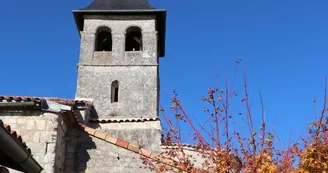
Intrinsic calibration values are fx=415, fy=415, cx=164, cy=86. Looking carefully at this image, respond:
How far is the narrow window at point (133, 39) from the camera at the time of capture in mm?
16344

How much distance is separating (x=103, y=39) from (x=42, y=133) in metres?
9.75

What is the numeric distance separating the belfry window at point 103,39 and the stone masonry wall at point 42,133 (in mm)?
8828

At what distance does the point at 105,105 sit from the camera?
14.3 meters

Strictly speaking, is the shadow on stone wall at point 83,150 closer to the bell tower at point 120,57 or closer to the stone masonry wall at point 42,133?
the stone masonry wall at point 42,133

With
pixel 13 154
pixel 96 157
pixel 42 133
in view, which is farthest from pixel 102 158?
pixel 13 154

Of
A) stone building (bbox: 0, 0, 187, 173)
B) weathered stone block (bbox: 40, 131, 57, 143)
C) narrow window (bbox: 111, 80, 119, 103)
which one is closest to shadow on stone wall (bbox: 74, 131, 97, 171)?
stone building (bbox: 0, 0, 187, 173)

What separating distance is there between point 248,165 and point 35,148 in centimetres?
404

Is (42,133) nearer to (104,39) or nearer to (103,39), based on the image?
(104,39)

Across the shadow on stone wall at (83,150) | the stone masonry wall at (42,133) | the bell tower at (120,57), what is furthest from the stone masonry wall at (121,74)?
the stone masonry wall at (42,133)

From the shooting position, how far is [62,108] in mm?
7543

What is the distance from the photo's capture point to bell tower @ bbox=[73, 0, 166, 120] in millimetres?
14312

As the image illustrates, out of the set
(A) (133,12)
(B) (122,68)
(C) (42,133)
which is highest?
(A) (133,12)

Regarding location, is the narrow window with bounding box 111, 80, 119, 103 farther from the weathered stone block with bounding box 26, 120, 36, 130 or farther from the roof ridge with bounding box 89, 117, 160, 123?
the weathered stone block with bounding box 26, 120, 36, 130

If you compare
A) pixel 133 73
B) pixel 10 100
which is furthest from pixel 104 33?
pixel 10 100
